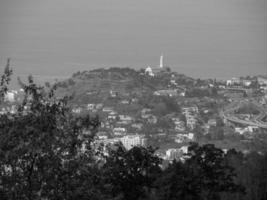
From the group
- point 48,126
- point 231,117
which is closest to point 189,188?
point 48,126

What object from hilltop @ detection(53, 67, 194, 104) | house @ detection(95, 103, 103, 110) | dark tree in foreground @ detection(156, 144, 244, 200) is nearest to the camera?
dark tree in foreground @ detection(156, 144, 244, 200)

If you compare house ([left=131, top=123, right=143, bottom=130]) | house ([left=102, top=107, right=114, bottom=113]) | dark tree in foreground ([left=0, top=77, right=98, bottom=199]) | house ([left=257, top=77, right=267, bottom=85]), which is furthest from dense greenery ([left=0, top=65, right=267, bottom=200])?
house ([left=257, top=77, right=267, bottom=85])

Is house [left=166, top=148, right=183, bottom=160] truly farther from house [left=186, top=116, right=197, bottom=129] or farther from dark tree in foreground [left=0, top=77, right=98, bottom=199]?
dark tree in foreground [left=0, top=77, right=98, bottom=199]

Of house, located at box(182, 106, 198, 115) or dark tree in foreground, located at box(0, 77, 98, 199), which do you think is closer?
dark tree in foreground, located at box(0, 77, 98, 199)

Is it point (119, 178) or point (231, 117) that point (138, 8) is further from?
point (119, 178)

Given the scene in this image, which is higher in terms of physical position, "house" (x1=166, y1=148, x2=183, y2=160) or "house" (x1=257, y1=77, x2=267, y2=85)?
"house" (x1=257, y1=77, x2=267, y2=85)

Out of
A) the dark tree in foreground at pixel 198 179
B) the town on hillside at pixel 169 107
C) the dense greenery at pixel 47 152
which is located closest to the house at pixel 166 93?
the town on hillside at pixel 169 107

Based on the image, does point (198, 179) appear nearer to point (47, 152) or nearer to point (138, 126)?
point (47, 152)

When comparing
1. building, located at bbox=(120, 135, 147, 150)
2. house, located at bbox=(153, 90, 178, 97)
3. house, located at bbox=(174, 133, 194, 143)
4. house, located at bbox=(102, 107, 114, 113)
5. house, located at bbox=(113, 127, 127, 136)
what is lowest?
building, located at bbox=(120, 135, 147, 150)

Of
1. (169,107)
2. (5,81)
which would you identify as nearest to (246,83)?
(169,107)
